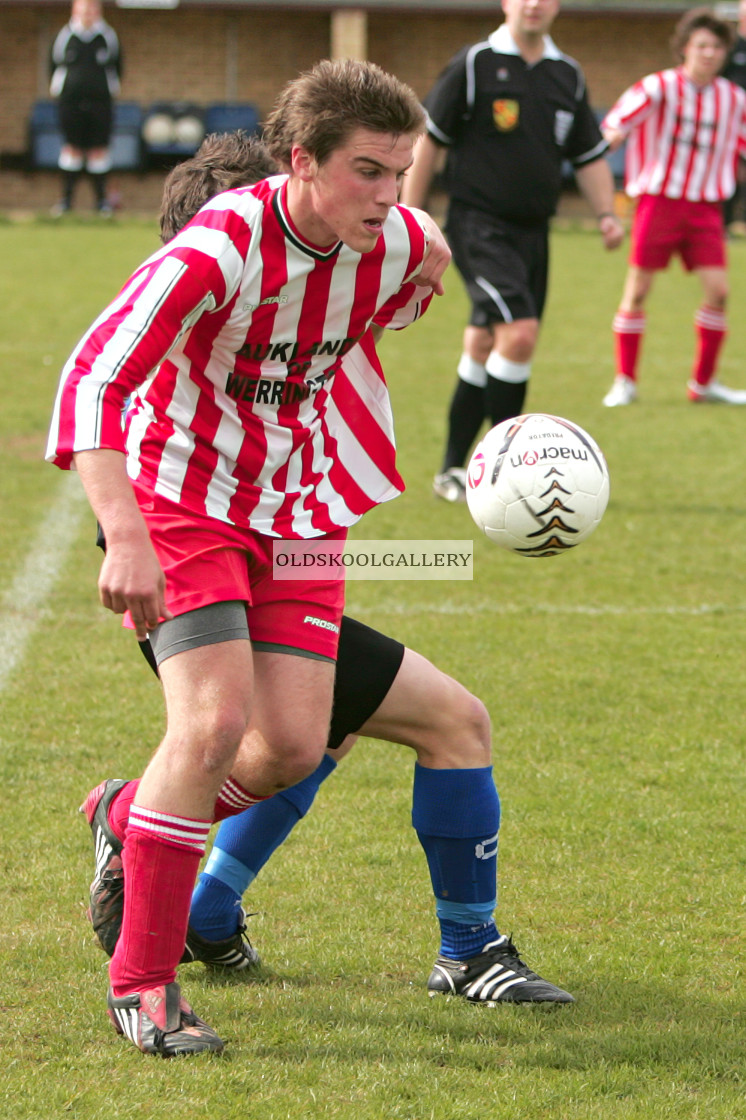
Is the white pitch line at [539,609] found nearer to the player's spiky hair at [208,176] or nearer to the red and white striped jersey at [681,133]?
the player's spiky hair at [208,176]

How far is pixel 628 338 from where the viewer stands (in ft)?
31.0

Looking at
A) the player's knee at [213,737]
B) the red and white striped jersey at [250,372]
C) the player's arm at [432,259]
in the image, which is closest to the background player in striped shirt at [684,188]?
the player's arm at [432,259]

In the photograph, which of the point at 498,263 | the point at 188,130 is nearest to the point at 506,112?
the point at 498,263

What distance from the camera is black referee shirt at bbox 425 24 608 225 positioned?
6.71 meters

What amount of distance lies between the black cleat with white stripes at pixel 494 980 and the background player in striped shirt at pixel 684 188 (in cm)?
671

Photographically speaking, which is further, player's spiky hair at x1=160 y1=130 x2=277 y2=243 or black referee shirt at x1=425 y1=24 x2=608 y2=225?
black referee shirt at x1=425 y1=24 x2=608 y2=225

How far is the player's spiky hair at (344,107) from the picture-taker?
2.64 metres

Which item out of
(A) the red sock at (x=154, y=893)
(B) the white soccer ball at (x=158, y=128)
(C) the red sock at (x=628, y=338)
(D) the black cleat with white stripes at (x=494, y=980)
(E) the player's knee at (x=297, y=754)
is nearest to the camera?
(A) the red sock at (x=154, y=893)

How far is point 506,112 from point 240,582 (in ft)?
14.9

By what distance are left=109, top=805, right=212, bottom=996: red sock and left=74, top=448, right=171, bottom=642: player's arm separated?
1.40ft

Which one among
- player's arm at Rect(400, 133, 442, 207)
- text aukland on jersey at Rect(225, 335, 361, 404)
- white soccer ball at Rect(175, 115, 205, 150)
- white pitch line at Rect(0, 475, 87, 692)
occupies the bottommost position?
white soccer ball at Rect(175, 115, 205, 150)

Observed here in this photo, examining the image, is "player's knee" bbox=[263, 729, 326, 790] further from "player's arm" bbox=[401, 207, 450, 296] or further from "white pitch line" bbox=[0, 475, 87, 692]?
"white pitch line" bbox=[0, 475, 87, 692]

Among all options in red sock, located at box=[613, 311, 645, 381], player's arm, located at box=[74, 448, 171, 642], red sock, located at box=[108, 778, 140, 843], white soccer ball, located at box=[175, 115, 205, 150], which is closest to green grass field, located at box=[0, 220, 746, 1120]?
red sock, located at box=[108, 778, 140, 843]

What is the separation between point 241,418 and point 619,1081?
4.70 ft
